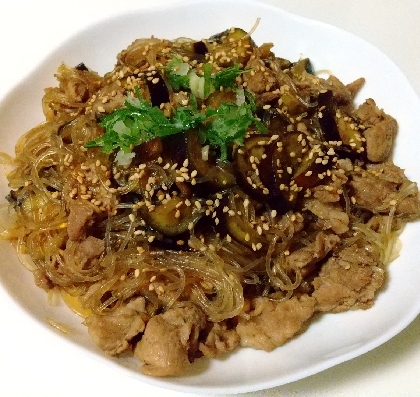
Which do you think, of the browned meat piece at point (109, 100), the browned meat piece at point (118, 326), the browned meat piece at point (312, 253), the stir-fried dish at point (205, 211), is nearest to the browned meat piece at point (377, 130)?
the stir-fried dish at point (205, 211)

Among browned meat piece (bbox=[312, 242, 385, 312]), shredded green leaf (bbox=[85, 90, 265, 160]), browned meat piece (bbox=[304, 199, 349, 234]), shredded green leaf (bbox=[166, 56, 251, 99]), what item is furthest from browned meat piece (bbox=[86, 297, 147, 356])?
shredded green leaf (bbox=[166, 56, 251, 99])

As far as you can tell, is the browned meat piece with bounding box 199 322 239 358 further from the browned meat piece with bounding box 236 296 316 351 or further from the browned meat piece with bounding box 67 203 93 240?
the browned meat piece with bounding box 67 203 93 240

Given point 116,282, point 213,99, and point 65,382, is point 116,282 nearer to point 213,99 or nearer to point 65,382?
point 65,382

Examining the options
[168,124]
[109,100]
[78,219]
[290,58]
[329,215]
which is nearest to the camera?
[168,124]

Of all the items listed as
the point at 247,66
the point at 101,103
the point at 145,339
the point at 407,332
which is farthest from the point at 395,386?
the point at 101,103

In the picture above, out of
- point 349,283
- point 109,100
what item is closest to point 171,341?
point 349,283

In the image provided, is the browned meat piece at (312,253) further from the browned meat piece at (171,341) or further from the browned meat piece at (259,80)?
the browned meat piece at (259,80)

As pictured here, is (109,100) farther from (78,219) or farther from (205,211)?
(205,211)
